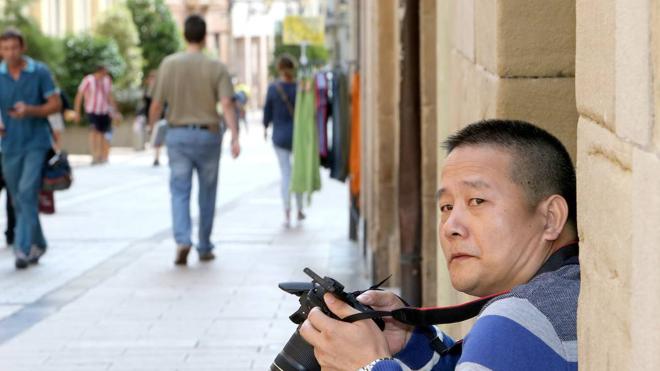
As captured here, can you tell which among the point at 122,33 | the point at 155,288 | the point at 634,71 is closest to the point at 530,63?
the point at 634,71

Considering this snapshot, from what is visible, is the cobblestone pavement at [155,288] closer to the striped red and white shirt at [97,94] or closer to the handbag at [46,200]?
the handbag at [46,200]

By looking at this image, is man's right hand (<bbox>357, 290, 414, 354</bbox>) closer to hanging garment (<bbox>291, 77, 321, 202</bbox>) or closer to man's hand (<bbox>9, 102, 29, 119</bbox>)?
man's hand (<bbox>9, 102, 29, 119</bbox>)

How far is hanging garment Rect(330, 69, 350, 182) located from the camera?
13.2 meters

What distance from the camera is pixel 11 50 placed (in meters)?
11.1

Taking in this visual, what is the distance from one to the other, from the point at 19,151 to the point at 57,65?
835 inches

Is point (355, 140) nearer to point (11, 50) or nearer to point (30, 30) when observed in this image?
point (11, 50)

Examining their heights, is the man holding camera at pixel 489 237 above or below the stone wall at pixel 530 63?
below

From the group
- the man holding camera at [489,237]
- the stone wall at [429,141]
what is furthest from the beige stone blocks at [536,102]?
the stone wall at [429,141]

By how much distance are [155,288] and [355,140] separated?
3.65m

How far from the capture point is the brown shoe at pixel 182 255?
36.6 ft

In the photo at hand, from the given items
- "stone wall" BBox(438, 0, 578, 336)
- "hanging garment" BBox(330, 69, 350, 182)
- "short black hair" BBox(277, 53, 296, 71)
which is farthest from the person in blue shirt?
"stone wall" BBox(438, 0, 578, 336)

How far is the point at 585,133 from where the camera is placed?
7.18ft

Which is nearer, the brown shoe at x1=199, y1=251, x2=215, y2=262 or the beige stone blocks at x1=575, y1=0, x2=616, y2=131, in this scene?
the beige stone blocks at x1=575, y1=0, x2=616, y2=131

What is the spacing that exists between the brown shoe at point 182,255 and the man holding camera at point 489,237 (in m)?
8.51
